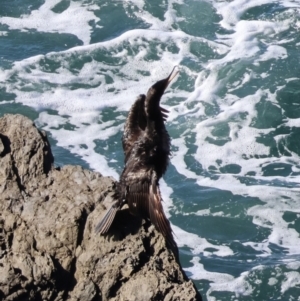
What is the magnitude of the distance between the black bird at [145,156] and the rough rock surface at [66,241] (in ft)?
0.71

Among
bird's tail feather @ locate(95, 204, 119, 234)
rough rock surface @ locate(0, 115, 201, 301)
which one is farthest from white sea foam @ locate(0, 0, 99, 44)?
bird's tail feather @ locate(95, 204, 119, 234)

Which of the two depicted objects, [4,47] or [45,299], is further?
[4,47]

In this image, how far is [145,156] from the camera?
730cm

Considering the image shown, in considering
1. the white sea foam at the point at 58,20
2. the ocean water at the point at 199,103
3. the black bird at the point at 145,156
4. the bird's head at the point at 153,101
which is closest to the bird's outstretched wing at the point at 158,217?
the black bird at the point at 145,156

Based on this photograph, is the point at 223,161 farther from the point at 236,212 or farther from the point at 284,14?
the point at 284,14

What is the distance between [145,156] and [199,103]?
8.34m

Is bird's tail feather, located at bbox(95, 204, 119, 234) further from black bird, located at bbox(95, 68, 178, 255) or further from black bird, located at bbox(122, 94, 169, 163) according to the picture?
black bird, located at bbox(122, 94, 169, 163)

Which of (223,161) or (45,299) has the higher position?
(45,299)

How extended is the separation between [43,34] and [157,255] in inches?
491

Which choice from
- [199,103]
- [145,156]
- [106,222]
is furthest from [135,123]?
[199,103]

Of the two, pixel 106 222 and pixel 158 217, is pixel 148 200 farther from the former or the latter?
pixel 106 222

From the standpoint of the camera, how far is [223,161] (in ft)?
46.5

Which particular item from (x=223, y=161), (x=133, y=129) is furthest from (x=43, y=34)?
(x=133, y=129)

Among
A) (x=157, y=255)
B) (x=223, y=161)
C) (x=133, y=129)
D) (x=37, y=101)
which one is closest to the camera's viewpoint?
(x=157, y=255)
